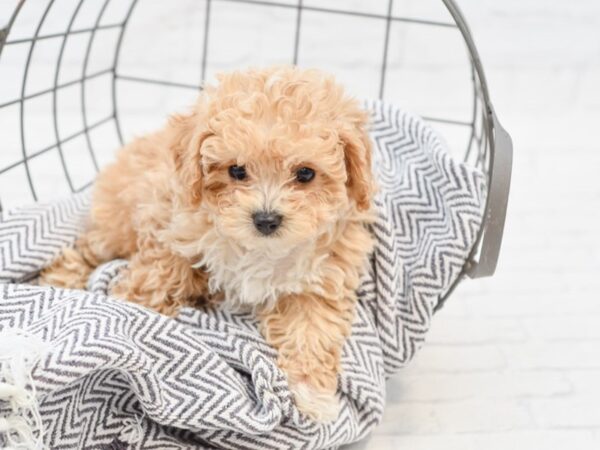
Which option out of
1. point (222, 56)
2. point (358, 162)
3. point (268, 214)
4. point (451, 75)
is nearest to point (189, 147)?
point (268, 214)

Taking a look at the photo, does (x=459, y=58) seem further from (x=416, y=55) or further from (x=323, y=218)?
(x=323, y=218)

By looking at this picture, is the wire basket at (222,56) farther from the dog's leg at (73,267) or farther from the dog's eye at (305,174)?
the dog's eye at (305,174)

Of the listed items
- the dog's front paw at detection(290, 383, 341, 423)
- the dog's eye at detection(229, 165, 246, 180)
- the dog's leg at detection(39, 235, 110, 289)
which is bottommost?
the dog's front paw at detection(290, 383, 341, 423)

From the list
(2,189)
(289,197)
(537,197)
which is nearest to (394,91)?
(537,197)

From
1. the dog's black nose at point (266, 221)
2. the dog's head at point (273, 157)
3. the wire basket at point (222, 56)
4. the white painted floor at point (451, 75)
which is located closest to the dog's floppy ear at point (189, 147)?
the dog's head at point (273, 157)

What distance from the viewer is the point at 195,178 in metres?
1.91

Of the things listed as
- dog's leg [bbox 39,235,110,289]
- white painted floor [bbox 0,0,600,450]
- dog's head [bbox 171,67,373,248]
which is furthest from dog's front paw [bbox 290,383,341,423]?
white painted floor [bbox 0,0,600,450]

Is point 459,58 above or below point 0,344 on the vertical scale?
above

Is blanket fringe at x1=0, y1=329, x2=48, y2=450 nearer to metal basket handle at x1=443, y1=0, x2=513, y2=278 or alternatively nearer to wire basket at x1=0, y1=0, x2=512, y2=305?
metal basket handle at x1=443, y1=0, x2=513, y2=278

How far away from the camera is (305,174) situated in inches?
74.7

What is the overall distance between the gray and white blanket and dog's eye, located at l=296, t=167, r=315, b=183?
Answer: 36 centimetres

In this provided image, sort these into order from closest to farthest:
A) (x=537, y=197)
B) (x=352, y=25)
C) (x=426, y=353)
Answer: (x=426, y=353)
(x=537, y=197)
(x=352, y=25)

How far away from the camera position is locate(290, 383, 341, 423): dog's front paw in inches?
75.7

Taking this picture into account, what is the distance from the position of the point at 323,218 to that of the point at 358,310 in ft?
1.26
